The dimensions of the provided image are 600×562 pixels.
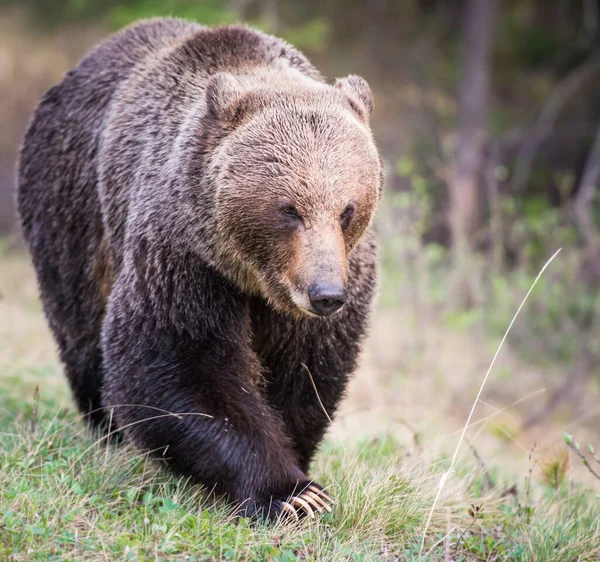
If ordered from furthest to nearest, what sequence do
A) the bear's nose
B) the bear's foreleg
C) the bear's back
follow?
the bear's back → the bear's foreleg → the bear's nose

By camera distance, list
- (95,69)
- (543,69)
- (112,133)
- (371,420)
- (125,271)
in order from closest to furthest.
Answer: (125,271) < (112,133) < (95,69) < (371,420) < (543,69)

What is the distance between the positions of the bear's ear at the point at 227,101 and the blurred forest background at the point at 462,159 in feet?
19.8

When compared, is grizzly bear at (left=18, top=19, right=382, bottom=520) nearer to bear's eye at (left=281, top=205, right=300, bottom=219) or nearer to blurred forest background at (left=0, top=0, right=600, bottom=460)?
Result: bear's eye at (left=281, top=205, right=300, bottom=219)

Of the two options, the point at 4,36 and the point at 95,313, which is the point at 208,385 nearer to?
the point at 95,313

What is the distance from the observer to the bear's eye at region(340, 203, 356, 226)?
382cm

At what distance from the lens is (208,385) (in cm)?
398

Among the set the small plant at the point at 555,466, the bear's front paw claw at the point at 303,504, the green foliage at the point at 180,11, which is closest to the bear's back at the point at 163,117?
the bear's front paw claw at the point at 303,504

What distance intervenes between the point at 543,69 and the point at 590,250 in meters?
7.16

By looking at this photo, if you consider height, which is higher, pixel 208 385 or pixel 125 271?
pixel 125 271

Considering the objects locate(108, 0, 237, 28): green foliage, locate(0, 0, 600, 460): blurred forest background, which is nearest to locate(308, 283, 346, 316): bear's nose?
locate(0, 0, 600, 460): blurred forest background

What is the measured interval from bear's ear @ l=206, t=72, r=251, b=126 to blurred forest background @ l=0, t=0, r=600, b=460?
6.02m

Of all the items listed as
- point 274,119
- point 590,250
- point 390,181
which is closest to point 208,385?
point 274,119

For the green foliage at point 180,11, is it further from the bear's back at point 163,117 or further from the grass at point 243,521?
the grass at point 243,521

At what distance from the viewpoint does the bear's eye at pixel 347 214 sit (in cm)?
382
